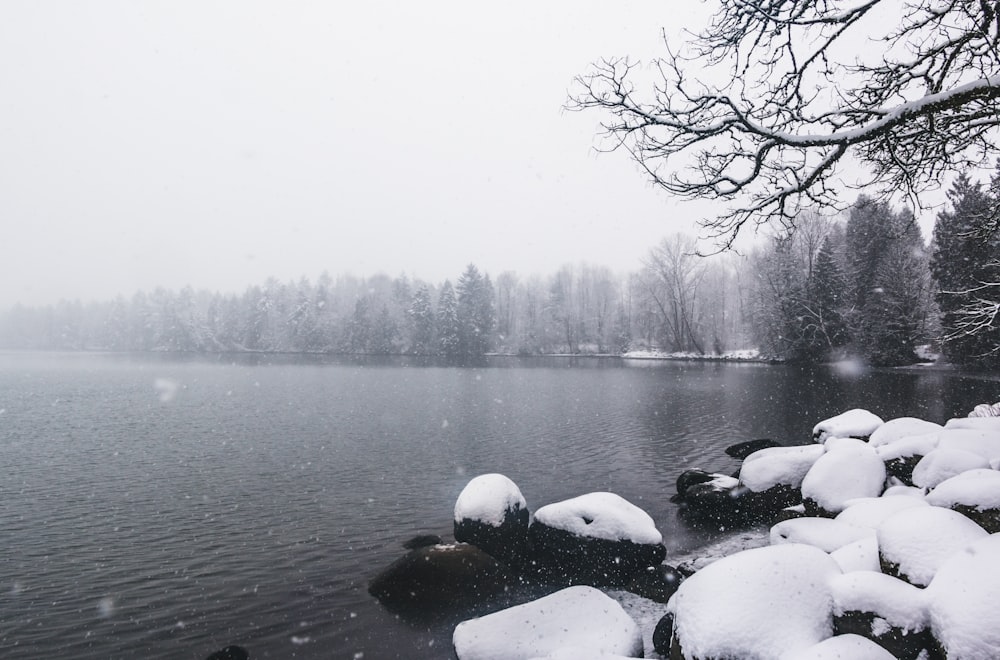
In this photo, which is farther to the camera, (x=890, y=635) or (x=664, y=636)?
(x=664, y=636)

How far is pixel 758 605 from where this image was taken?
4.53 meters

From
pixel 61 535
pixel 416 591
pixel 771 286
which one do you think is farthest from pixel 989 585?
pixel 771 286

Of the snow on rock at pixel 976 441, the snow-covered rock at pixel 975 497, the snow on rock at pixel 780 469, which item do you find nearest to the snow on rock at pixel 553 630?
the snow-covered rock at pixel 975 497

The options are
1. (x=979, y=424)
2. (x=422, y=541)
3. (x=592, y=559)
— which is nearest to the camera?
(x=592, y=559)

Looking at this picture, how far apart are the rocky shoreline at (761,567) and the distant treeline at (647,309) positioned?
2090 cm

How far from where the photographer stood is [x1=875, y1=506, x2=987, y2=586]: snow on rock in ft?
15.7

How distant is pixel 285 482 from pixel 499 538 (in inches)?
304

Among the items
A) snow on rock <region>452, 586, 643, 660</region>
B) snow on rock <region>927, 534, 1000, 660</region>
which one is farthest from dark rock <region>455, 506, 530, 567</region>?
snow on rock <region>927, 534, 1000, 660</region>

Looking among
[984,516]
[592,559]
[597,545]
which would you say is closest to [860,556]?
[984,516]

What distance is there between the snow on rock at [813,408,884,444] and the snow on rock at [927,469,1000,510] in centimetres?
695

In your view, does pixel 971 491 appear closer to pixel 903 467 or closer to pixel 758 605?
pixel 758 605

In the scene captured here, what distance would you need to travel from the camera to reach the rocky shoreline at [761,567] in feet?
14.1

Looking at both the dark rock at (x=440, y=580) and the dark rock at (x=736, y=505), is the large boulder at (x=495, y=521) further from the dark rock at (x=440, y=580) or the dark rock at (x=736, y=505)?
the dark rock at (x=736, y=505)

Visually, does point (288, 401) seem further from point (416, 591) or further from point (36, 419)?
point (416, 591)
